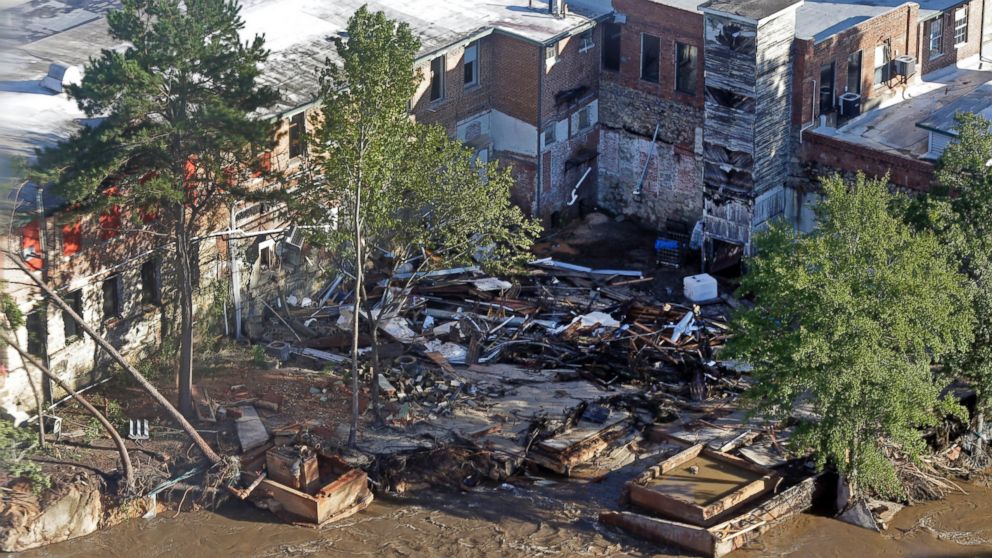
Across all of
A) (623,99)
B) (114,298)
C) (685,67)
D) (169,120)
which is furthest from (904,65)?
(114,298)

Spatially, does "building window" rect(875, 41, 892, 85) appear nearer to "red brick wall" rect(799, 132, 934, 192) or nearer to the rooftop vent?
"red brick wall" rect(799, 132, 934, 192)

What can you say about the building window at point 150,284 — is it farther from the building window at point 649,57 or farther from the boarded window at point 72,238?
the building window at point 649,57

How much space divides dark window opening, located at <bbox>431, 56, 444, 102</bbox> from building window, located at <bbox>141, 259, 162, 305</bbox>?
9.86 meters

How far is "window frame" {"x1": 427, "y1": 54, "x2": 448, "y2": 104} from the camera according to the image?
35438 mm

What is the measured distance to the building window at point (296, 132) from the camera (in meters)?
31.9

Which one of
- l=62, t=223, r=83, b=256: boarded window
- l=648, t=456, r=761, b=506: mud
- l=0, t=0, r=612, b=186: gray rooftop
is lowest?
l=648, t=456, r=761, b=506: mud

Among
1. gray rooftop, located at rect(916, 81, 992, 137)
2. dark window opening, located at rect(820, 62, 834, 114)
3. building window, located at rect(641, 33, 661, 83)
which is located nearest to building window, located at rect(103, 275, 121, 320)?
building window, located at rect(641, 33, 661, 83)

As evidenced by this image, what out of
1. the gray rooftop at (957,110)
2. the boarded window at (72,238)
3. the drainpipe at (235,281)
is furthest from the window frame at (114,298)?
the gray rooftop at (957,110)

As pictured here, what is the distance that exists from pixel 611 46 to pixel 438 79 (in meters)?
5.39

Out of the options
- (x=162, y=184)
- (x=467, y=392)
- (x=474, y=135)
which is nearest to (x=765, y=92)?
(x=474, y=135)

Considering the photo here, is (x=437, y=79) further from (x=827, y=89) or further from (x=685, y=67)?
(x=827, y=89)

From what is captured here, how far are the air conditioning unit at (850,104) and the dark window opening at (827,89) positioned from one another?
0.31m

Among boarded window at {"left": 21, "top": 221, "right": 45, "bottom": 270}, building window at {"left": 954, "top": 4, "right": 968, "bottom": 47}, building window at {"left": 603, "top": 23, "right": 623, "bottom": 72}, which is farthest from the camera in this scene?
building window at {"left": 954, "top": 4, "right": 968, "bottom": 47}

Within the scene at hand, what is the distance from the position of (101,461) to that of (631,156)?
18523 millimetres
